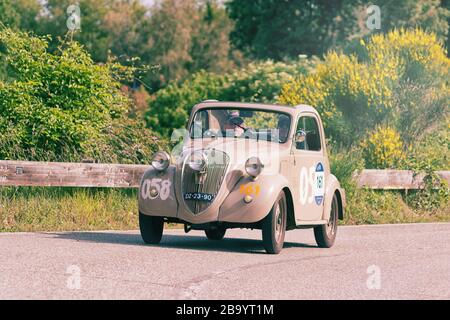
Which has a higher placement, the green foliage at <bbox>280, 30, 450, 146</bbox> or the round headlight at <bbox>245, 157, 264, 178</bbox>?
the green foliage at <bbox>280, 30, 450, 146</bbox>

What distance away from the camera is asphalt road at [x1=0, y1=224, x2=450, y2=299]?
32.5ft

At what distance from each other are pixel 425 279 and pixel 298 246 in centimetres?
419

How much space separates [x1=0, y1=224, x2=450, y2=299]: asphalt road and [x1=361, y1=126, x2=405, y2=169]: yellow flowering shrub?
892cm

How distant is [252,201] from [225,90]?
3339 centimetres

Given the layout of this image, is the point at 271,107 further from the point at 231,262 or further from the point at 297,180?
the point at 231,262

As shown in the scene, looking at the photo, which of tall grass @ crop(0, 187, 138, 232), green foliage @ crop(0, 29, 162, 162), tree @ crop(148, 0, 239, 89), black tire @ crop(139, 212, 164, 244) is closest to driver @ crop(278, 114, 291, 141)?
black tire @ crop(139, 212, 164, 244)

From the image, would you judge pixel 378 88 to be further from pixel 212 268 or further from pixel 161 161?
pixel 212 268

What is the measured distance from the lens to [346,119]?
28.7 meters

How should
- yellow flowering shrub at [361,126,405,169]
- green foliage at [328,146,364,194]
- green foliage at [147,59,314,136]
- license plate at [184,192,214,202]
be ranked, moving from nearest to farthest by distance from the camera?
license plate at [184,192,214,202] < green foliage at [328,146,364,194] < yellow flowering shrub at [361,126,405,169] < green foliage at [147,59,314,136]

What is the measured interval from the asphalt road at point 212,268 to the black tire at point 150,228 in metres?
0.15

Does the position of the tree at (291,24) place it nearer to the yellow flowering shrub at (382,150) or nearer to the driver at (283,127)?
the yellow flowering shrub at (382,150)

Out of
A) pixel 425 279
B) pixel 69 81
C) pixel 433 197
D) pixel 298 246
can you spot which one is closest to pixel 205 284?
pixel 425 279

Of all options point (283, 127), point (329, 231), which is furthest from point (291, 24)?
point (283, 127)

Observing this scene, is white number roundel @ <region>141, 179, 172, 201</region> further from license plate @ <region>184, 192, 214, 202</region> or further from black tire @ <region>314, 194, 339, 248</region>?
black tire @ <region>314, 194, 339, 248</region>
